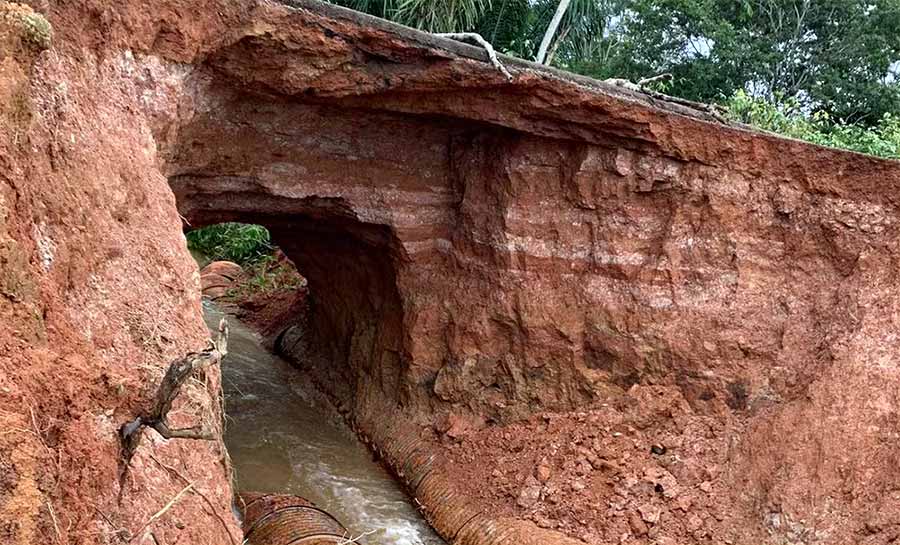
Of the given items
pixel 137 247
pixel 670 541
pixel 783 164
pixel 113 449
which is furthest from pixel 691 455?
pixel 113 449

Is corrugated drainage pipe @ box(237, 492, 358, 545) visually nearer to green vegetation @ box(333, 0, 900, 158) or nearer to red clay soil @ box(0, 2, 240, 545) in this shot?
red clay soil @ box(0, 2, 240, 545)

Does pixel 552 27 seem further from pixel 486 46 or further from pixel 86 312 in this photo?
pixel 86 312

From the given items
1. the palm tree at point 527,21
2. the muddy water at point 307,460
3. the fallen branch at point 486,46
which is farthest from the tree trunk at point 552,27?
the fallen branch at point 486,46

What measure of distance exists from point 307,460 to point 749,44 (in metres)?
12.8

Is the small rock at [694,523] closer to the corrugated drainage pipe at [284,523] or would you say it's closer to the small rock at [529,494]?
the small rock at [529,494]

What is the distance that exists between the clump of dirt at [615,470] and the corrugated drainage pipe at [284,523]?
151 cm

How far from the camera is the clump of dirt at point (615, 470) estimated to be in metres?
6.34

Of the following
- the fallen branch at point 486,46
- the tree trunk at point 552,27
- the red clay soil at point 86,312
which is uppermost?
the tree trunk at point 552,27

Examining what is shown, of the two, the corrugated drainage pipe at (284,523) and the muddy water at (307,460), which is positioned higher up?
the corrugated drainage pipe at (284,523)

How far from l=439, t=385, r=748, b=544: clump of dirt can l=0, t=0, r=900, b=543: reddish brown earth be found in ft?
0.06

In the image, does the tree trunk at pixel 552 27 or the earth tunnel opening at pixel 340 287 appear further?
the tree trunk at pixel 552 27

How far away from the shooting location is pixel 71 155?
379 cm

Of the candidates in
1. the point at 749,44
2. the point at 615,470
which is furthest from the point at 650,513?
the point at 749,44

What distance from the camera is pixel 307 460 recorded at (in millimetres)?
7891
